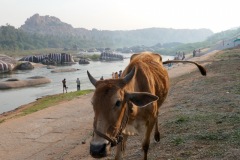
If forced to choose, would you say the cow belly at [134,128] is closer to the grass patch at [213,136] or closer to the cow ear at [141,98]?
the cow ear at [141,98]

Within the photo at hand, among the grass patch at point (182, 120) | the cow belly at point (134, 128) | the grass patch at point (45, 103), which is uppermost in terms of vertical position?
the cow belly at point (134, 128)

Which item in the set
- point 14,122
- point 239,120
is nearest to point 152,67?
point 239,120

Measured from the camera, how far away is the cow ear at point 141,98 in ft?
16.6

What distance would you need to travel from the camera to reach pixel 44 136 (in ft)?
45.4

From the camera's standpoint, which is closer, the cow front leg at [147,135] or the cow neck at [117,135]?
the cow neck at [117,135]

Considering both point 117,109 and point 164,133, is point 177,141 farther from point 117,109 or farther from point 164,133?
point 117,109

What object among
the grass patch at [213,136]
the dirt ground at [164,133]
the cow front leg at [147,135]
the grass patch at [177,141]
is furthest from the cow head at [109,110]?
the grass patch at [213,136]

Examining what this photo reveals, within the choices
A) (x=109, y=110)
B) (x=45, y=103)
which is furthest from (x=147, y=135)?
(x=45, y=103)

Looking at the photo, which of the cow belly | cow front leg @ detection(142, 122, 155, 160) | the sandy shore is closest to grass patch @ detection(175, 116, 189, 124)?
the sandy shore

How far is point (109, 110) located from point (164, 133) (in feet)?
16.2

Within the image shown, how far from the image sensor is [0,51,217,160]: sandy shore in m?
11.2

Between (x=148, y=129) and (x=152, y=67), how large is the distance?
1.82 m

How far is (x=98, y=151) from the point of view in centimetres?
434

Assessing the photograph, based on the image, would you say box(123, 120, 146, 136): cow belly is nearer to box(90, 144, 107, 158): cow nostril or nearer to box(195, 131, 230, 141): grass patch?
box(90, 144, 107, 158): cow nostril
